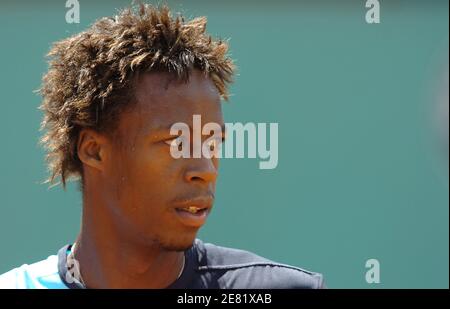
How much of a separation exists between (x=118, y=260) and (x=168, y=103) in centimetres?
45

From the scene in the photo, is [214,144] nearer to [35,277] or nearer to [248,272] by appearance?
[248,272]

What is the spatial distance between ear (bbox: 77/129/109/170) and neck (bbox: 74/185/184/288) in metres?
0.11

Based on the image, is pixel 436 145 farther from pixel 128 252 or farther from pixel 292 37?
pixel 128 252

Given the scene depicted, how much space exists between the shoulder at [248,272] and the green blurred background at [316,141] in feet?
4.94

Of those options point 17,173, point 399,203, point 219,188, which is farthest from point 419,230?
point 17,173

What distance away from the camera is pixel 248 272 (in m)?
2.44

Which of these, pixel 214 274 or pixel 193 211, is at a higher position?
pixel 193 211

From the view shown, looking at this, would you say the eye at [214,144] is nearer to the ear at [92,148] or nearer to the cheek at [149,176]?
the cheek at [149,176]

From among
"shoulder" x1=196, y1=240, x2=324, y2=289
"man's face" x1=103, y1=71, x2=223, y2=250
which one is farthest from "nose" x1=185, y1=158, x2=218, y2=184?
"shoulder" x1=196, y1=240, x2=324, y2=289

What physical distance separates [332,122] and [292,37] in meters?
0.45

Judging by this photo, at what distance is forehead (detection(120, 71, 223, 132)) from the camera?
2.23 m

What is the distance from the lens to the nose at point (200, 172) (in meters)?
2.20

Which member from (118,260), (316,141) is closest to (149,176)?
(118,260)

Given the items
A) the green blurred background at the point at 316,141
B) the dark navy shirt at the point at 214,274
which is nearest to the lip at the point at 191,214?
the dark navy shirt at the point at 214,274
